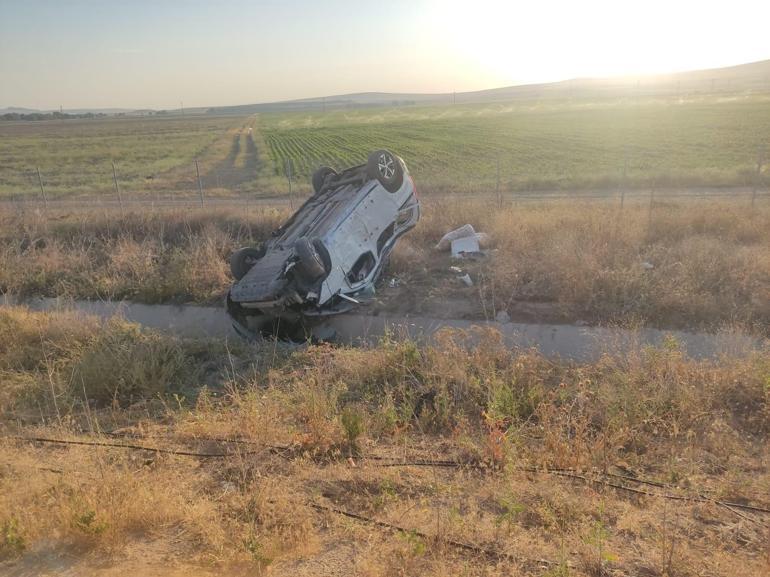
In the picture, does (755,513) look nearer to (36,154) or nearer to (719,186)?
(719,186)

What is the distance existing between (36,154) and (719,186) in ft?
166

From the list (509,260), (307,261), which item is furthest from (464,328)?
(307,261)

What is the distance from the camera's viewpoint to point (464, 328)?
8.40 m

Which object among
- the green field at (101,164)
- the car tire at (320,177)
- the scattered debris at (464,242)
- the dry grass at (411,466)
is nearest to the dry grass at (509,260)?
the scattered debris at (464,242)

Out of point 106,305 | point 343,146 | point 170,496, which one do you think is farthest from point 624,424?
point 343,146

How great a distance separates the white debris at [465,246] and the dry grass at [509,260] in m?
0.27

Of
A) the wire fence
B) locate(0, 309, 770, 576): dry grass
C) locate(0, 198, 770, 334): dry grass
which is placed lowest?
locate(0, 309, 770, 576): dry grass

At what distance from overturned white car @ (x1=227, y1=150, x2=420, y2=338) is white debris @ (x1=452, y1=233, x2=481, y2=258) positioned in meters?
1.63

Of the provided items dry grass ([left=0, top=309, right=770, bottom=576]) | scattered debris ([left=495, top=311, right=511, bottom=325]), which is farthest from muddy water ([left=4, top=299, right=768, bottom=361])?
dry grass ([left=0, top=309, right=770, bottom=576])

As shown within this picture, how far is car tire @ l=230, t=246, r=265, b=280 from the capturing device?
8.71m

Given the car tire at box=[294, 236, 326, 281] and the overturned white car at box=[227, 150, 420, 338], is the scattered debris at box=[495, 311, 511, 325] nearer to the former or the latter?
the overturned white car at box=[227, 150, 420, 338]

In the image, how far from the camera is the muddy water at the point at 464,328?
656 cm

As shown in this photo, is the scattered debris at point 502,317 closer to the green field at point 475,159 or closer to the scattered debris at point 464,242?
the scattered debris at point 464,242

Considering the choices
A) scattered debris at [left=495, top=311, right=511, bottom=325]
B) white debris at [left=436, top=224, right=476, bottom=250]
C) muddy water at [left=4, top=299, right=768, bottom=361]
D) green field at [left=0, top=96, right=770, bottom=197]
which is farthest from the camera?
green field at [left=0, top=96, right=770, bottom=197]
